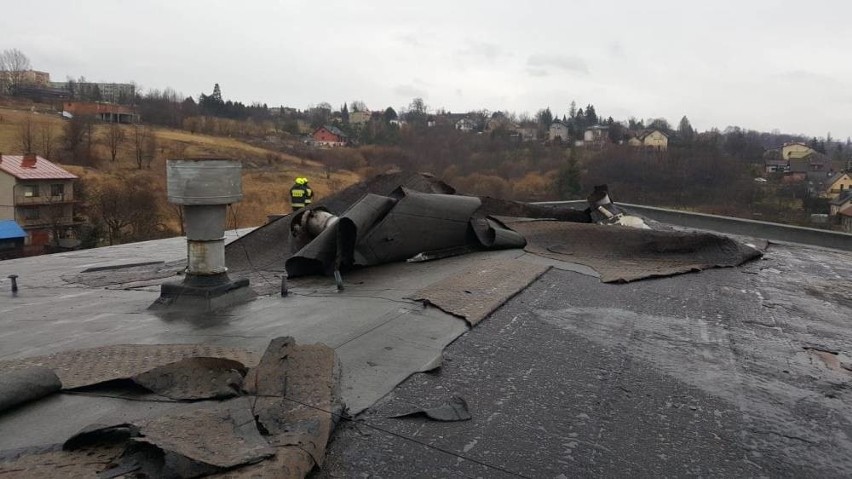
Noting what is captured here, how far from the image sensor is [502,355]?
11.5 ft

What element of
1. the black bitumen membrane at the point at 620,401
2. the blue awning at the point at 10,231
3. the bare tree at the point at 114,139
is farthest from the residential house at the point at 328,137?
the black bitumen membrane at the point at 620,401

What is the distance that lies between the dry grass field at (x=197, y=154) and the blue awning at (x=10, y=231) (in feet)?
27.2

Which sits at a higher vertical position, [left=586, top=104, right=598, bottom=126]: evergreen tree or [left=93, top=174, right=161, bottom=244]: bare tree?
[left=586, top=104, right=598, bottom=126]: evergreen tree

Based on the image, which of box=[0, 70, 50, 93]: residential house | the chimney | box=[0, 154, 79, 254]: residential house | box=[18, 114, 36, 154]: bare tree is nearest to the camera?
box=[0, 154, 79, 254]: residential house

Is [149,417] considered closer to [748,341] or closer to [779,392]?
[779,392]

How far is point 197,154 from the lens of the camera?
50094 mm

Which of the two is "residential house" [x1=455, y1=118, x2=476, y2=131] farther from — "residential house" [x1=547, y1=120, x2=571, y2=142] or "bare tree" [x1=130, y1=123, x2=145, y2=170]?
"bare tree" [x1=130, y1=123, x2=145, y2=170]

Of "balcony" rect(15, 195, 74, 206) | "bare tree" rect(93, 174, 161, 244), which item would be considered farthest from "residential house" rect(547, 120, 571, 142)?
"balcony" rect(15, 195, 74, 206)

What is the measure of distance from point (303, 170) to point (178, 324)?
62.5 m

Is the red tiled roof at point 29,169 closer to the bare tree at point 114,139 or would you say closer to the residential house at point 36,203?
the residential house at point 36,203

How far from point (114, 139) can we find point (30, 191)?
2797 cm

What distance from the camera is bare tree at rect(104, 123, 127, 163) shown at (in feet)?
206

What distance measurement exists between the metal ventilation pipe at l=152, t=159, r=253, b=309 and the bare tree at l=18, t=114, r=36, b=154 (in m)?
64.1

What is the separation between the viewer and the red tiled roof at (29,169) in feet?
126
